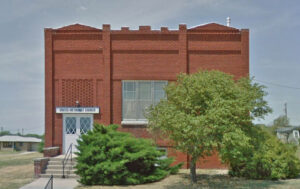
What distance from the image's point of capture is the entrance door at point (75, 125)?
57.4 ft

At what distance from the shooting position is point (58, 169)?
1500cm

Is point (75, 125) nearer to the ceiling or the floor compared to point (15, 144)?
nearer to the ceiling

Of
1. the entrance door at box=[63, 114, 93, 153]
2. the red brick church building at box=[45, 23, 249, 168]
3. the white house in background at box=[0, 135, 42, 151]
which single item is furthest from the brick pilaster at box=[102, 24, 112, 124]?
the white house in background at box=[0, 135, 42, 151]

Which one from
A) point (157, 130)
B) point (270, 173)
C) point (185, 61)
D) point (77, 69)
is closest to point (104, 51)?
point (77, 69)

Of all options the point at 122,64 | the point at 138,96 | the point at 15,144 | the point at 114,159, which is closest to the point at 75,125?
the point at 138,96

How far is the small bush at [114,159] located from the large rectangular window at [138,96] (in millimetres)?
3973

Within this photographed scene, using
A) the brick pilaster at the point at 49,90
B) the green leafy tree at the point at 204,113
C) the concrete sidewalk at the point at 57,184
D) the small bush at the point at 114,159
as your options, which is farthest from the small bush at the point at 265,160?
the brick pilaster at the point at 49,90

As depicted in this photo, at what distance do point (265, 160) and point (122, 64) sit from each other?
28.3 ft

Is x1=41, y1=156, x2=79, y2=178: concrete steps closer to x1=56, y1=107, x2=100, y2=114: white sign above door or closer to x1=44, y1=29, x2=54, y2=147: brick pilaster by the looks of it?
x1=44, y1=29, x2=54, y2=147: brick pilaster

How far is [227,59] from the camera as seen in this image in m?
17.7

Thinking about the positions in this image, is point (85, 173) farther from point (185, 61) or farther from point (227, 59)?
point (227, 59)

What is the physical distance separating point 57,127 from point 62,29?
528cm

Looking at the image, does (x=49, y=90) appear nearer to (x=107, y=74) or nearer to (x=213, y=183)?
(x=107, y=74)

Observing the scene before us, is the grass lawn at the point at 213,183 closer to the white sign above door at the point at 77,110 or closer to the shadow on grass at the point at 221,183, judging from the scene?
the shadow on grass at the point at 221,183
